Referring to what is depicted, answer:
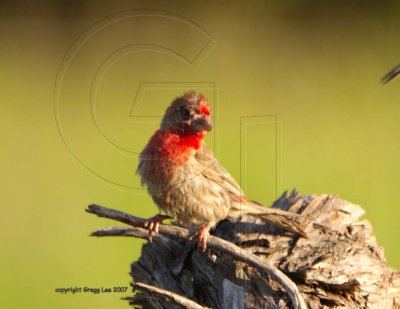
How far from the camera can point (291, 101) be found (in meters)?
3.60

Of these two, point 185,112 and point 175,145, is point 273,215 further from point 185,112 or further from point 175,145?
point 185,112

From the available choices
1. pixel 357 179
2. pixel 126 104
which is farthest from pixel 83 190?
pixel 357 179

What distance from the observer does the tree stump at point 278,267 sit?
95.0 inches

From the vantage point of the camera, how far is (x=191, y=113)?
88.1 inches

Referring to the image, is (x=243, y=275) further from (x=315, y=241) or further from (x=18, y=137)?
(x=18, y=137)

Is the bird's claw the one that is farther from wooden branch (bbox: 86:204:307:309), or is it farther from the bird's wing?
the bird's wing

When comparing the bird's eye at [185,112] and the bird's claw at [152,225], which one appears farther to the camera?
the bird's claw at [152,225]

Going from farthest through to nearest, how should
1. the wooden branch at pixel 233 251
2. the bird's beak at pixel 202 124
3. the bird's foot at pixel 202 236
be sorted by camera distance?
1. the bird's foot at pixel 202 236
2. the wooden branch at pixel 233 251
3. the bird's beak at pixel 202 124

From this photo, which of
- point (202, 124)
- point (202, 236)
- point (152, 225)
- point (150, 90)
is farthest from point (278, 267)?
point (150, 90)

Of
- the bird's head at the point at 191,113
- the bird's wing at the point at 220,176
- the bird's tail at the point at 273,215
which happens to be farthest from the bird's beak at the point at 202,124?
the bird's tail at the point at 273,215

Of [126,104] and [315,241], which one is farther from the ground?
[126,104]

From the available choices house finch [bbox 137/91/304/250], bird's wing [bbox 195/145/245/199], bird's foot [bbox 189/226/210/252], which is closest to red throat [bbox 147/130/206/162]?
house finch [bbox 137/91/304/250]

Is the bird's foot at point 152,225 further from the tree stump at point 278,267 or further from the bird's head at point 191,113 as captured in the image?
the bird's head at point 191,113

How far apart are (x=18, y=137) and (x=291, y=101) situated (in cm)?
109
